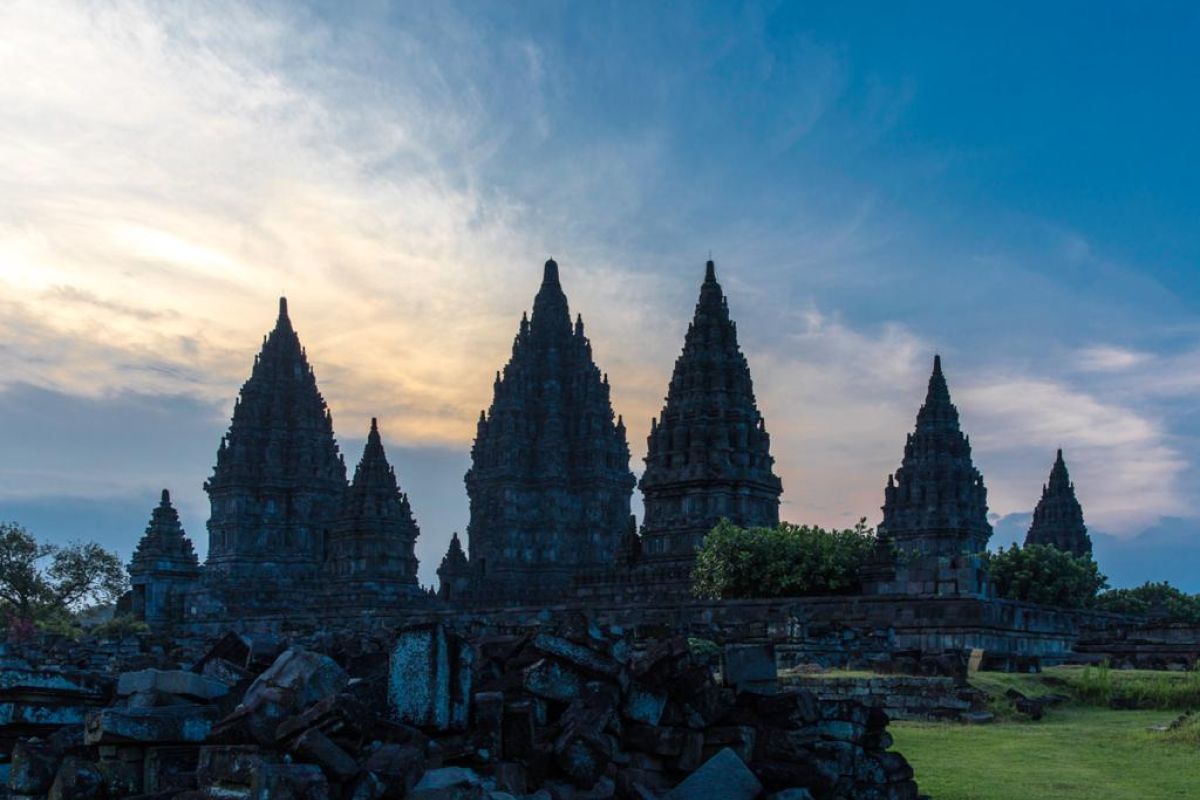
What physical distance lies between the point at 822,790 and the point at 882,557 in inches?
1097

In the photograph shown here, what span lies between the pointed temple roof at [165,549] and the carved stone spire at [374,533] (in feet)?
30.3

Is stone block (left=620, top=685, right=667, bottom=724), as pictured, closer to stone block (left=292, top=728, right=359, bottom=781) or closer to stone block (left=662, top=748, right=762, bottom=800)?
stone block (left=662, top=748, right=762, bottom=800)

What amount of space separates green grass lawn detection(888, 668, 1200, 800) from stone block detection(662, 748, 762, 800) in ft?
9.23

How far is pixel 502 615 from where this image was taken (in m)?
39.3

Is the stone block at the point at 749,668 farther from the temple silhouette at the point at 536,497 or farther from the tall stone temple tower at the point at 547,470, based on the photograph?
the tall stone temple tower at the point at 547,470

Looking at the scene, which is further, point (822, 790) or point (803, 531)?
point (803, 531)

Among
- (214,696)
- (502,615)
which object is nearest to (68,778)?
(214,696)

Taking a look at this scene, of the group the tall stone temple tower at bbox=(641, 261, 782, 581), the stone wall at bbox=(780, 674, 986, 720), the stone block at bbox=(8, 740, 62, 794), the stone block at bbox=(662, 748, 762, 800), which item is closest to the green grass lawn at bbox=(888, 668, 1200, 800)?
the stone wall at bbox=(780, 674, 986, 720)

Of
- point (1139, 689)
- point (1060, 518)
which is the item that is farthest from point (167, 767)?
point (1060, 518)

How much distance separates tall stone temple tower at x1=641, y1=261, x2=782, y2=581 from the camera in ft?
171

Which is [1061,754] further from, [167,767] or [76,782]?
[76,782]

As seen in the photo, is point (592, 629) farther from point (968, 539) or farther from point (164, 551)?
Answer: point (968, 539)

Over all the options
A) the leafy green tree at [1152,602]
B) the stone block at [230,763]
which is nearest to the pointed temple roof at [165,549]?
the leafy green tree at [1152,602]

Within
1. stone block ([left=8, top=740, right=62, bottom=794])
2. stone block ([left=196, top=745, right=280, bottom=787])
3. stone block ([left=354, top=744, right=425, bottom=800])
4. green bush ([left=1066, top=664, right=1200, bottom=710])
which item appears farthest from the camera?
green bush ([left=1066, top=664, right=1200, bottom=710])
